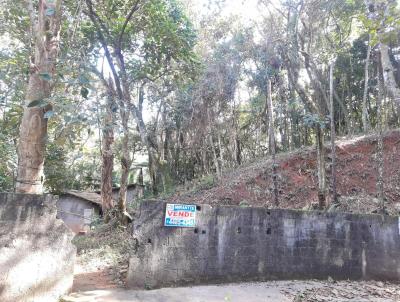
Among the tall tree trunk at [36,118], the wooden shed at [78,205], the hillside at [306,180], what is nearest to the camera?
the tall tree trunk at [36,118]

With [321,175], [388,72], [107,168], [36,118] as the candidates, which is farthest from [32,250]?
[388,72]

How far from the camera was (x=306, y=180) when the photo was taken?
12672mm

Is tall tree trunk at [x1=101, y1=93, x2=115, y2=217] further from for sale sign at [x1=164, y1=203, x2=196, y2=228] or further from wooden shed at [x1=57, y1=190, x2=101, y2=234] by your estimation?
wooden shed at [x1=57, y1=190, x2=101, y2=234]

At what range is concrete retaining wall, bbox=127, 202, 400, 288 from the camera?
5.59 m

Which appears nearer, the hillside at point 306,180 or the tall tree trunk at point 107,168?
the tall tree trunk at point 107,168

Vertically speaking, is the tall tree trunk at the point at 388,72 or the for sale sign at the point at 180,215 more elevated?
the tall tree trunk at the point at 388,72

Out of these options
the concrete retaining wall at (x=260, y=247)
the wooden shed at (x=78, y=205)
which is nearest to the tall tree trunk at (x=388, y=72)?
the concrete retaining wall at (x=260, y=247)

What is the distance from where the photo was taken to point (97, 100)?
4406mm

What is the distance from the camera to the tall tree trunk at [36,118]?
14.6 ft

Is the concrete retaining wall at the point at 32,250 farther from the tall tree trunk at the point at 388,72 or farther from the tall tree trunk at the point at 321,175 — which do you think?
the tall tree trunk at the point at 388,72

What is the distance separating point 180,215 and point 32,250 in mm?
2303

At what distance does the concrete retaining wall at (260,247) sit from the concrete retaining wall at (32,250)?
1132 mm

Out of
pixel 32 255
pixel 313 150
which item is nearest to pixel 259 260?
pixel 32 255

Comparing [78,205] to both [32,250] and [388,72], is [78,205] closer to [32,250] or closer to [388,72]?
[32,250]
